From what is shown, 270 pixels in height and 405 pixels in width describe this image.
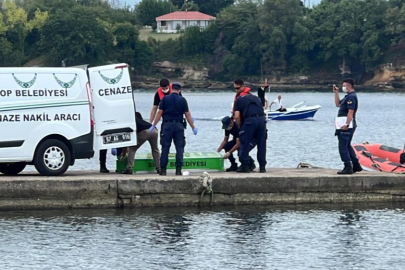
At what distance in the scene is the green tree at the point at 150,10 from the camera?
177175 millimetres

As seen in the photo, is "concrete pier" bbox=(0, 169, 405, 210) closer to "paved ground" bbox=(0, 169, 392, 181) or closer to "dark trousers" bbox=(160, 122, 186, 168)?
"paved ground" bbox=(0, 169, 392, 181)

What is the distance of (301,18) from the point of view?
494 ft

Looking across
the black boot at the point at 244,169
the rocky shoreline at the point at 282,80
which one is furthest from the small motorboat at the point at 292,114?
the rocky shoreline at the point at 282,80

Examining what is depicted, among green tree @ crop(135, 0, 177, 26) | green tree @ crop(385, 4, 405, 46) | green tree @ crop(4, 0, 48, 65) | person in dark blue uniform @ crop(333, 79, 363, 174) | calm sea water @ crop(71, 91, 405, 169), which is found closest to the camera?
person in dark blue uniform @ crop(333, 79, 363, 174)

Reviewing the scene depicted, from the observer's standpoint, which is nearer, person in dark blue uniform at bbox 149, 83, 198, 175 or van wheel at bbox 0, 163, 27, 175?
person in dark blue uniform at bbox 149, 83, 198, 175

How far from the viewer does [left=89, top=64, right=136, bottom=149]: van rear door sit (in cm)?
1789

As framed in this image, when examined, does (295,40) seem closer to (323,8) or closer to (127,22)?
(323,8)

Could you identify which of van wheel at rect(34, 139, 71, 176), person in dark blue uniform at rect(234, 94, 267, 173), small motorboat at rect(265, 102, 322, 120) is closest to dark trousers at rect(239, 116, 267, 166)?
person in dark blue uniform at rect(234, 94, 267, 173)

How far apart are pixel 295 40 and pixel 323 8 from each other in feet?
38.1

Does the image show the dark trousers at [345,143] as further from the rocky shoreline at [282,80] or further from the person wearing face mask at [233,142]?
the rocky shoreline at [282,80]

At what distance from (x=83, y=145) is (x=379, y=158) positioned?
6950mm

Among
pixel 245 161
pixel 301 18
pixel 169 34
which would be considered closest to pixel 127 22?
pixel 169 34

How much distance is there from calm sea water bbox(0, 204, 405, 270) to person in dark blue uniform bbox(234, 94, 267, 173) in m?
1.38

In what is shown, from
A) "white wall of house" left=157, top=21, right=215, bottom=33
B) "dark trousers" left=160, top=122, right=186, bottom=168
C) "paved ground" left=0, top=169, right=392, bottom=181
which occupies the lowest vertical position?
"paved ground" left=0, top=169, right=392, bottom=181
